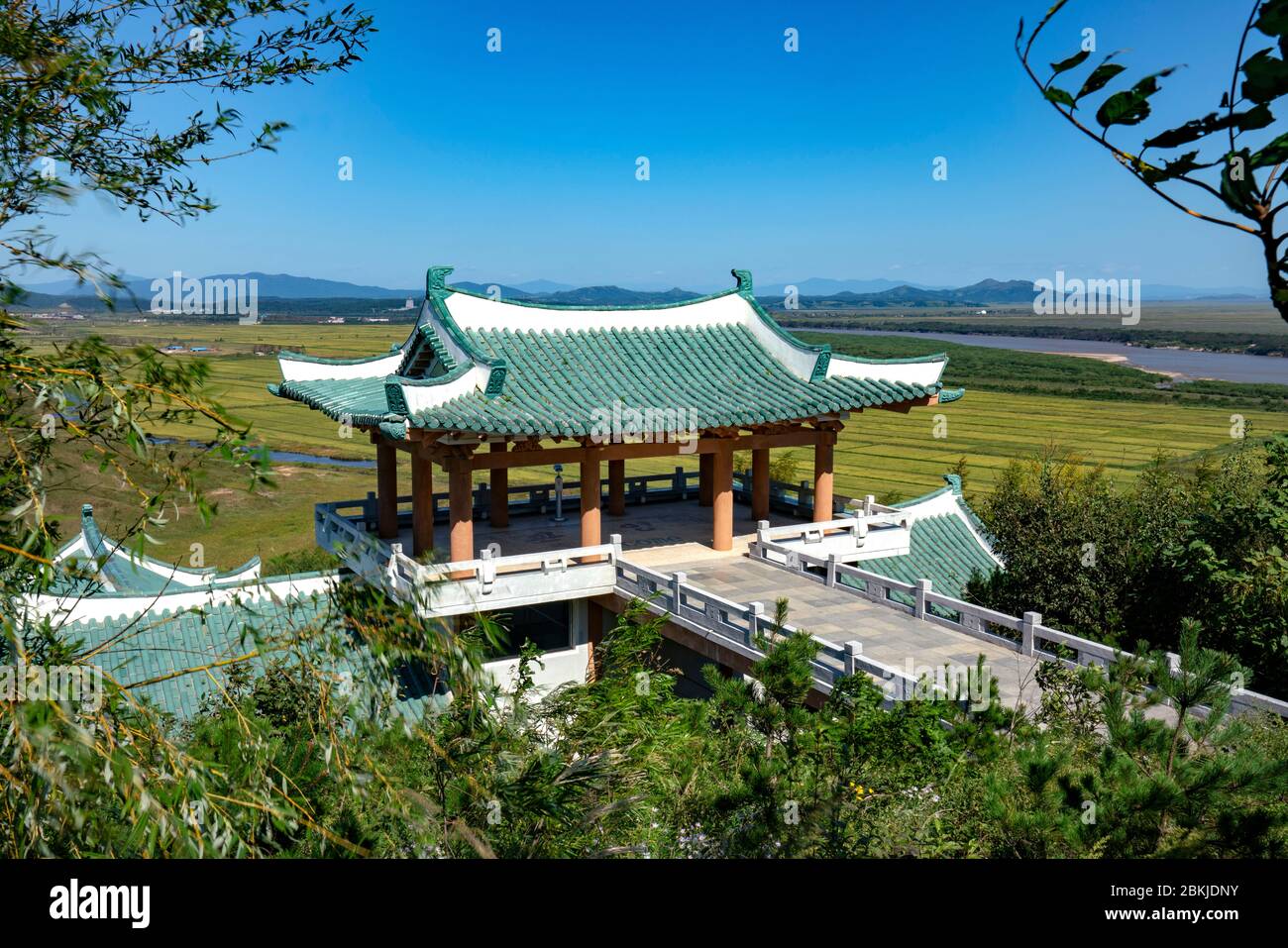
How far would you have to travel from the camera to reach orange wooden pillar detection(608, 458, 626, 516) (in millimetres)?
16984

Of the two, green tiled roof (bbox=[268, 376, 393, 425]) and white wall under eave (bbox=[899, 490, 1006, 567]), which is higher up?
green tiled roof (bbox=[268, 376, 393, 425])

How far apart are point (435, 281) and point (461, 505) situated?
11.5ft

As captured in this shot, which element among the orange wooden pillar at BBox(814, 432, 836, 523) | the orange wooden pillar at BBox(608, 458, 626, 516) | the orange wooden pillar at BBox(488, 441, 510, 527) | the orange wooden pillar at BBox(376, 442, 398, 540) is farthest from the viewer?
the orange wooden pillar at BBox(608, 458, 626, 516)

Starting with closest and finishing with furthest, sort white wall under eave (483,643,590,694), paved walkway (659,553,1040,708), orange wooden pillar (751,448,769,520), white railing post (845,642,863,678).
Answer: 1. white railing post (845,642,863,678)
2. paved walkway (659,553,1040,708)
3. white wall under eave (483,643,590,694)
4. orange wooden pillar (751,448,769,520)

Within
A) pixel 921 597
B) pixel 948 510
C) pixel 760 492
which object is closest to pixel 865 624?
pixel 921 597

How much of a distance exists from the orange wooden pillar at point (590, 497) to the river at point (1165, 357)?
10790 cm

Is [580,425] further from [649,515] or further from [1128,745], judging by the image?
[1128,745]

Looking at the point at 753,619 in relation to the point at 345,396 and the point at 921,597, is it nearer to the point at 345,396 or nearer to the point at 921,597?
the point at 921,597

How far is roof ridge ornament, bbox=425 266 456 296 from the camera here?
45.2ft

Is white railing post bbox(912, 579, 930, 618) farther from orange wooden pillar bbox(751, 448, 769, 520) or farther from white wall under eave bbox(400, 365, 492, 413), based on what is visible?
white wall under eave bbox(400, 365, 492, 413)

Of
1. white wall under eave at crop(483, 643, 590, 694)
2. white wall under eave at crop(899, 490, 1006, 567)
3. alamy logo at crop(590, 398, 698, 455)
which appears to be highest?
alamy logo at crop(590, 398, 698, 455)

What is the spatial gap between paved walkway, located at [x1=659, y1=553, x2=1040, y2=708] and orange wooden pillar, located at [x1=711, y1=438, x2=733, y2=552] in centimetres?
32
